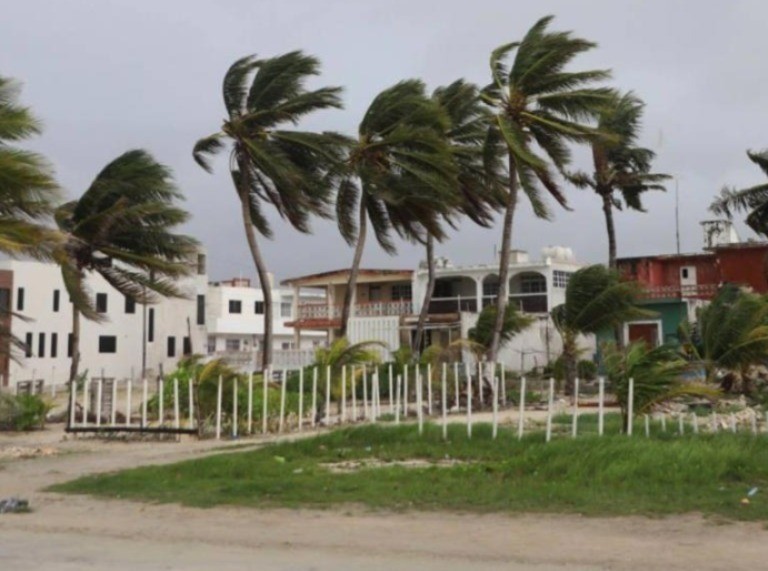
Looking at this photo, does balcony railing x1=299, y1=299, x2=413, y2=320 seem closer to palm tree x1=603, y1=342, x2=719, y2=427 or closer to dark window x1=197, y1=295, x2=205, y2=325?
dark window x1=197, y1=295, x2=205, y2=325

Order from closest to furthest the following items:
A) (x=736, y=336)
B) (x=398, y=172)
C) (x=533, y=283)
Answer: (x=736, y=336) < (x=398, y=172) < (x=533, y=283)

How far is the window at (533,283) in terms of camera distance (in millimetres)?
49750

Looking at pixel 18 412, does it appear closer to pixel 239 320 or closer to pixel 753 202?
pixel 753 202

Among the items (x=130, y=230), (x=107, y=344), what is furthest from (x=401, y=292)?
(x=130, y=230)

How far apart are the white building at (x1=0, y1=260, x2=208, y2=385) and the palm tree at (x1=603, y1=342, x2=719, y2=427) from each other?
1507 inches

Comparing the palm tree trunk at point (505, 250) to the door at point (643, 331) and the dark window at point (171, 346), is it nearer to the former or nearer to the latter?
the door at point (643, 331)

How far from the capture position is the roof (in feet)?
177

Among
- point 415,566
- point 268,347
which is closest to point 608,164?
point 268,347

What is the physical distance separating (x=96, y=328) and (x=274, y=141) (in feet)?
106

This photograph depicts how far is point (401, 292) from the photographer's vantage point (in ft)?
180

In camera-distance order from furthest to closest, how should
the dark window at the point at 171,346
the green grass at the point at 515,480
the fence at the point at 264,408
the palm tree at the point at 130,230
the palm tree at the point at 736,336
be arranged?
the dark window at the point at 171,346, the palm tree at the point at 130,230, the palm tree at the point at 736,336, the fence at the point at 264,408, the green grass at the point at 515,480

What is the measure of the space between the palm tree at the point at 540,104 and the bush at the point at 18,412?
1275cm

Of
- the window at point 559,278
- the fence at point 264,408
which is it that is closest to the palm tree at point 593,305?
the fence at point 264,408

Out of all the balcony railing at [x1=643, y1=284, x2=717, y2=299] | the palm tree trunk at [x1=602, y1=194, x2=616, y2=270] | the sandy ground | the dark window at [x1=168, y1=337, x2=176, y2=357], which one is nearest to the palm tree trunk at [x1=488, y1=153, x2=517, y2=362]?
the palm tree trunk at [x1=602, y1=194, x2=616, y2=270]
